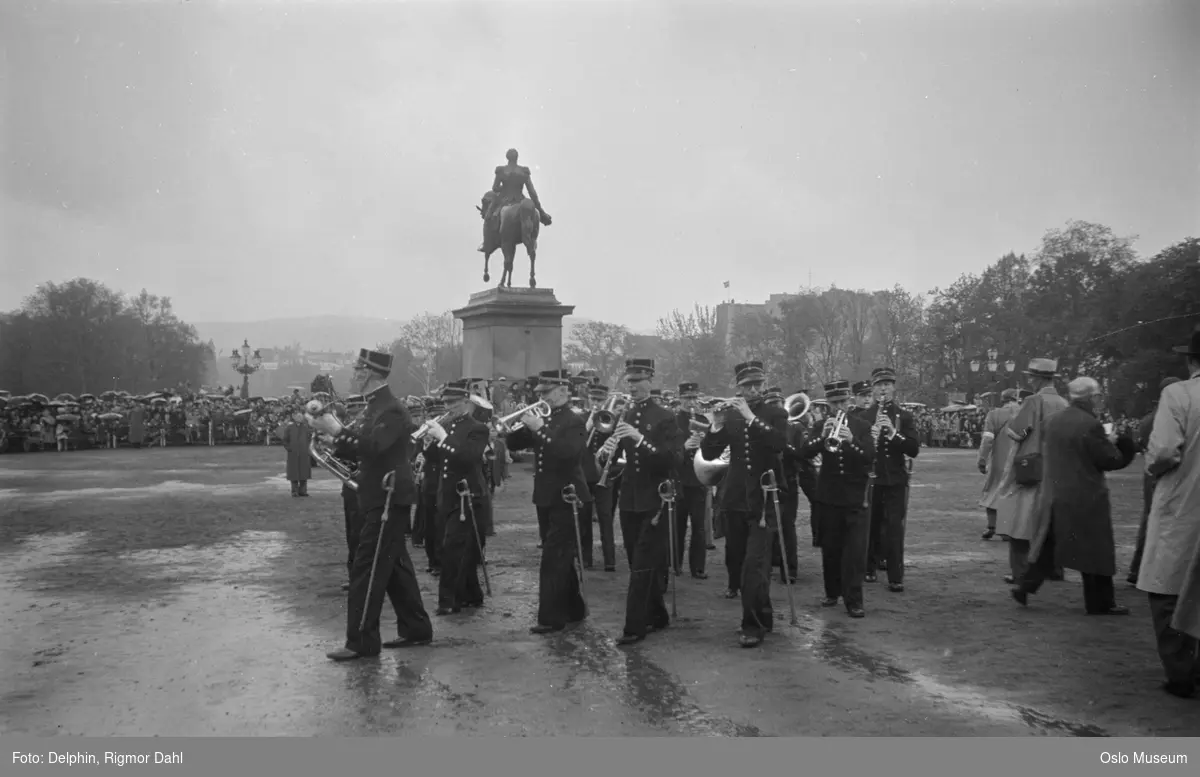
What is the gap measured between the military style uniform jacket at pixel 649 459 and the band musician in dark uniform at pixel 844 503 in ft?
5.21

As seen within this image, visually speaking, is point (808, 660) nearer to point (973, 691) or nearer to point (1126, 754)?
point (973, 691)

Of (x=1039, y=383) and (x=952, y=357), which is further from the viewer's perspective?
(x=952, y=357)

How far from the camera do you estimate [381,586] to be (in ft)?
22.9

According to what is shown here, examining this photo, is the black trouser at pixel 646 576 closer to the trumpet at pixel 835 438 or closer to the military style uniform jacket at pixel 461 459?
the military style uniform jacket at pixel 461 459

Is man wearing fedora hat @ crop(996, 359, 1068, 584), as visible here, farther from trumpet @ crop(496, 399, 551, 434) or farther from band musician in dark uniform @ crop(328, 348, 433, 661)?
band musician in dark uniform @ crop(328, 348, 433, 661)

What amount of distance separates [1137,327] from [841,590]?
1152 centimetres

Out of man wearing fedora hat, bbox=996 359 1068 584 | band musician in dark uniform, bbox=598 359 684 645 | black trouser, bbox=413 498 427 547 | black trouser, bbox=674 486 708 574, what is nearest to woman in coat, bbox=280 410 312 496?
black trouser, bbox=413 498 427 547

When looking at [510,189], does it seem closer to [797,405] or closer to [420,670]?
[797,405]

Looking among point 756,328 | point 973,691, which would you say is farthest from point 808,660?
point 756,328

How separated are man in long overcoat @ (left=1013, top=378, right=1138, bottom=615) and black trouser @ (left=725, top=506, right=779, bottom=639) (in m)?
2.80

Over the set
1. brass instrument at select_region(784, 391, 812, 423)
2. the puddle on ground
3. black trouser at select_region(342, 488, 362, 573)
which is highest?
brass instrument at select_region(784, 391, 812, 423)

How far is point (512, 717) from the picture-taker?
5578mm

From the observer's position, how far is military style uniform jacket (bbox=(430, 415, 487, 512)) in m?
8.43

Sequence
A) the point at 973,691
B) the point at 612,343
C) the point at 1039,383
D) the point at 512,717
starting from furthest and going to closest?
1. the point at 612,343
2. the point at 1039,383
3. the point at 973,691
4. the point at 512,717
